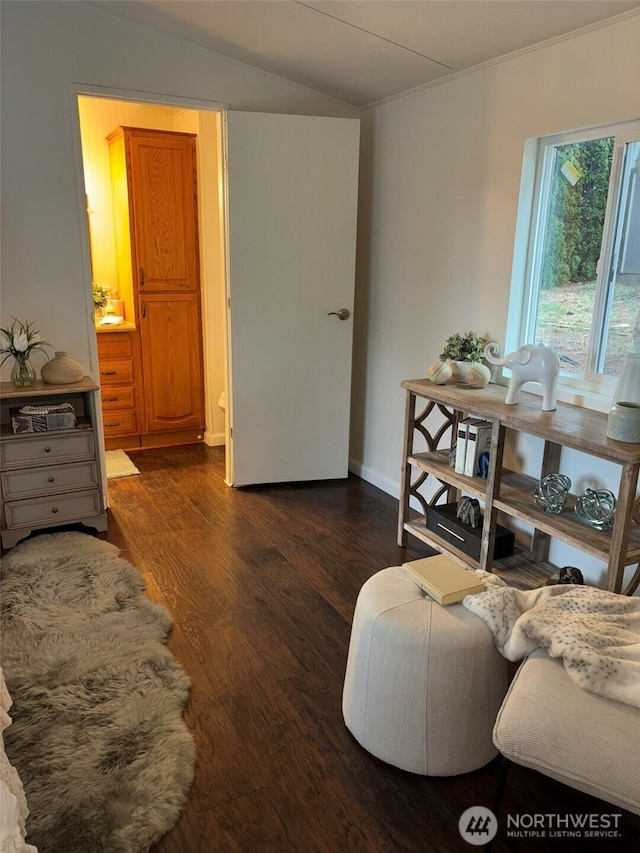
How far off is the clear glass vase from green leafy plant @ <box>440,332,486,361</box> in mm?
1982

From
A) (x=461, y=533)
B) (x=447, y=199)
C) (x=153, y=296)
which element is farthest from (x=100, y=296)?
(x=461, y=533)

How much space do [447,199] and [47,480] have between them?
2.40 meters

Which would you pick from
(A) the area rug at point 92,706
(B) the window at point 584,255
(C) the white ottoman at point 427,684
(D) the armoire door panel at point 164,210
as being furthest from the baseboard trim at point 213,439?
(C) the white ottoman at point 427,684

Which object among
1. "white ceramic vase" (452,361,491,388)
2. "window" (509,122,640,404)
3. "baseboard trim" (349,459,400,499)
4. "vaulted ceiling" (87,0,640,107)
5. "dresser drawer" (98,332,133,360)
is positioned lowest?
"baseboard trim" (349,459,400,499)

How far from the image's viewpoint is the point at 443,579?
178 centimetres

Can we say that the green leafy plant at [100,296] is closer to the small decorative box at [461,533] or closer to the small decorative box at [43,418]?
the small decorative box at [43,418]

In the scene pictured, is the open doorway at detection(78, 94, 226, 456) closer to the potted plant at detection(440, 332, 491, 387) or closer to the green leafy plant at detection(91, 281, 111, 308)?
the green leafy plant at detection(91, 281, 111, 308)

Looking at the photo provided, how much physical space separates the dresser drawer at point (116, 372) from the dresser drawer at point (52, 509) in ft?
4.57

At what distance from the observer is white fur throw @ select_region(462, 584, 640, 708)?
1.35 meters

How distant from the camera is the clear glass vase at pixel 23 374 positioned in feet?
9.68

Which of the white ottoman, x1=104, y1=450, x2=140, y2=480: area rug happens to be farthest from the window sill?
x1=104, y1=450, x2=140, y2=480: area rug

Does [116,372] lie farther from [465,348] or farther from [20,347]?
[465,348]

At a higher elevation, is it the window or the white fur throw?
the window

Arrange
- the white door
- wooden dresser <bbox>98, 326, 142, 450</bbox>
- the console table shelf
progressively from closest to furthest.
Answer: the console table shelf
the white door
wooden dresser <bbox>98, 326, 142, 450</bbox>
